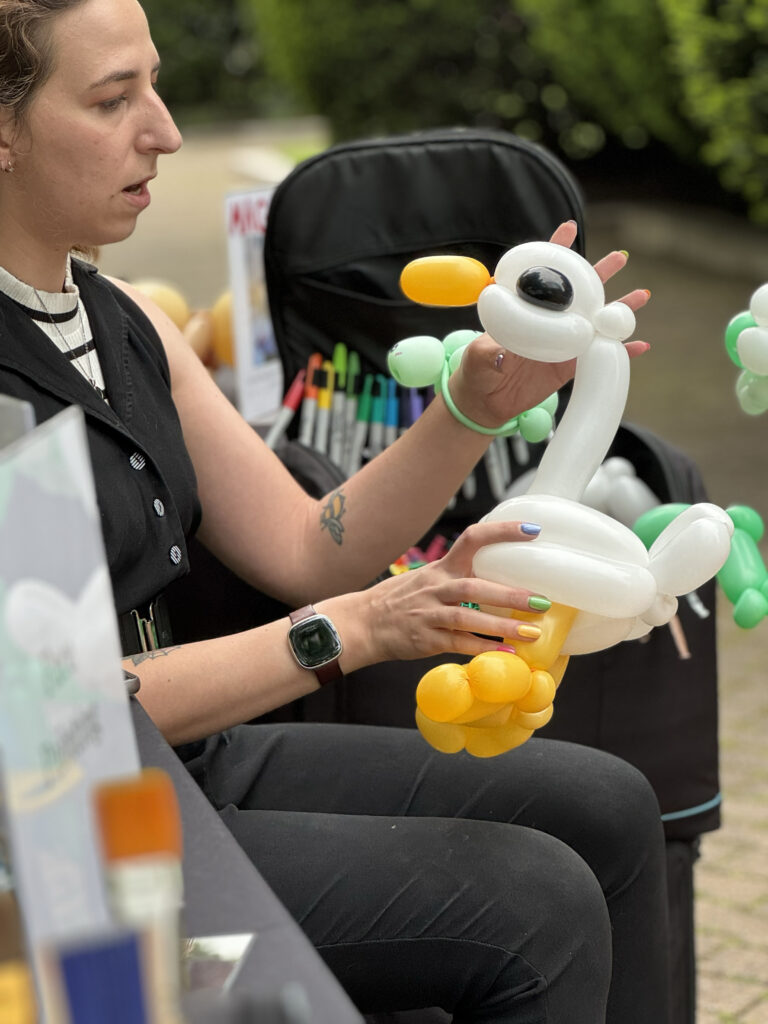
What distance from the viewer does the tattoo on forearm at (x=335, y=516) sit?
1.57 m

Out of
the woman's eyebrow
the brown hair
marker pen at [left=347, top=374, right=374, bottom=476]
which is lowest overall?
marker pen at [left=347, top=374, right=374, bottom=476]

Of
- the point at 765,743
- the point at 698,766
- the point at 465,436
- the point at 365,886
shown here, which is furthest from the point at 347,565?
the point at 765,743

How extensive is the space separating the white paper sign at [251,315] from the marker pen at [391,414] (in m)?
0.24

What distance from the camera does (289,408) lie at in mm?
2225

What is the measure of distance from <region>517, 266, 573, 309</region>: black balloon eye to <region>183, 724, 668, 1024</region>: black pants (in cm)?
50

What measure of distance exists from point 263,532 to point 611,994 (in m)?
0.63

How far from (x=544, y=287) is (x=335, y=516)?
0.51 meters

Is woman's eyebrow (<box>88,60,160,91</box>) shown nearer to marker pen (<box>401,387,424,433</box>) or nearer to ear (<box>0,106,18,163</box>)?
ear (<box>0,106,18,163</box>)

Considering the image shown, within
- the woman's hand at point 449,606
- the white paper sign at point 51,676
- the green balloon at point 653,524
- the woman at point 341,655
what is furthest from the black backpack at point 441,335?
the white paper sign at point 51,676

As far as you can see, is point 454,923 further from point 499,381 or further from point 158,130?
point 158,130

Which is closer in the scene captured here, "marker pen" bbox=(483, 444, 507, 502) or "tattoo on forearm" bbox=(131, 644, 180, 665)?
"tattoo on forearm" bbox=(131, 644, 180, 665)

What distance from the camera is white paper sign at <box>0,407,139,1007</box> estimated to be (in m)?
0.65

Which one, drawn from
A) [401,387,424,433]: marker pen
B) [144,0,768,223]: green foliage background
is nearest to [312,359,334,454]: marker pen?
[401,387,424,433]: marker pen

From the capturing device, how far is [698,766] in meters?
1.88
